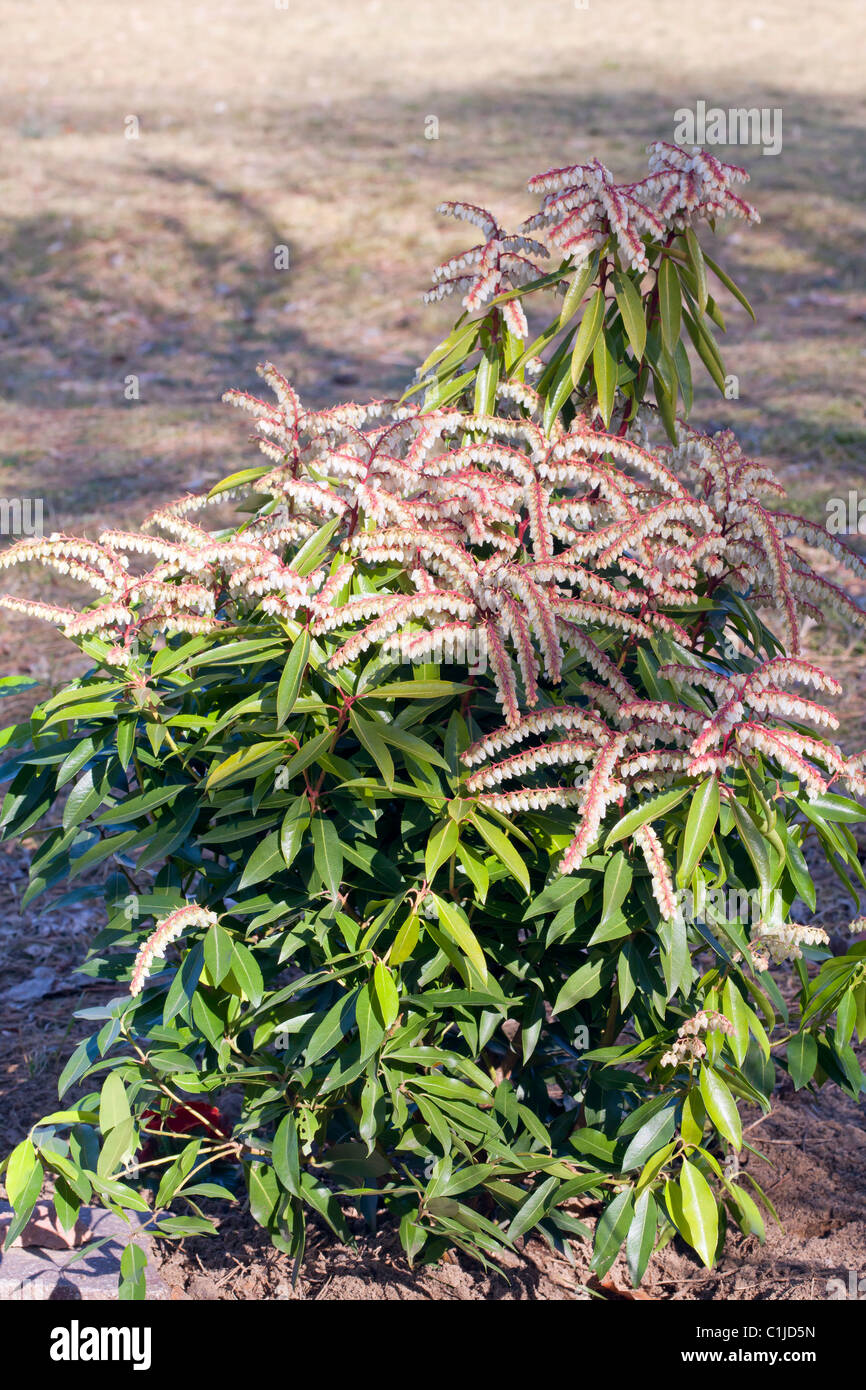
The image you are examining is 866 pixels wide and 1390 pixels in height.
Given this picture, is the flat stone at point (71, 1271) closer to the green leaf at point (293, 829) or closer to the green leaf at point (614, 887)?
the green leaf at point (293, 829)

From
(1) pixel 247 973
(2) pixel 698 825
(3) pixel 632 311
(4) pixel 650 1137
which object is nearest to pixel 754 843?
(2) pixel 698 825

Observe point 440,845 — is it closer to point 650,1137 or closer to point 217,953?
point 217,953

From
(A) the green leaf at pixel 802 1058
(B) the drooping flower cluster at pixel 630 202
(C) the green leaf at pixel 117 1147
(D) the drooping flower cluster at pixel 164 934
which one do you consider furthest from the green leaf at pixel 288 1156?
(B) the drooping flower cluster at pixel 630 202

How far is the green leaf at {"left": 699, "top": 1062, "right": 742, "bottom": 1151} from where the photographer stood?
1.89 metres

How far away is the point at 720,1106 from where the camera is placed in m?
1.90

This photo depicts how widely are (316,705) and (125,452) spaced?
570 cm

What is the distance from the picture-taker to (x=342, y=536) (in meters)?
2.13

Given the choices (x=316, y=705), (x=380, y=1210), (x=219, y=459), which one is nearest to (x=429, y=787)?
(x=316, y=705)

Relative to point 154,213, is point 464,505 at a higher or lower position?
lower

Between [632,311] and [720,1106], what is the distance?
1.31m

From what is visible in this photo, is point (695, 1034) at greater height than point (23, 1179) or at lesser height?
greater

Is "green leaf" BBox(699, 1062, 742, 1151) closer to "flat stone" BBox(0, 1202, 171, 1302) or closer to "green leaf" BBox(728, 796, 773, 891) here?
"green leaf" BBox(728, 796, 773, 891)

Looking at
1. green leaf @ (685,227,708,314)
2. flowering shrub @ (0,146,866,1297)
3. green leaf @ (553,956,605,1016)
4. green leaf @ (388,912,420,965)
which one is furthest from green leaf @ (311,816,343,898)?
green leaf @ (685,227,708,314)

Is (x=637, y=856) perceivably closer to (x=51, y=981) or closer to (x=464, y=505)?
(x=464, y=505)
